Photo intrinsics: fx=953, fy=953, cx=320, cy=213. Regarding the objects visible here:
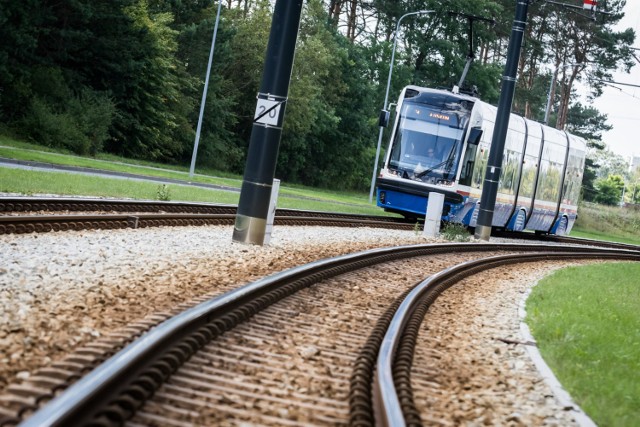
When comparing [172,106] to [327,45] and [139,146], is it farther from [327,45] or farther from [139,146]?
[327,45]

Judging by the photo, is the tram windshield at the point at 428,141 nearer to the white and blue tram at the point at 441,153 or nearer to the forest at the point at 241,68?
the white and blue tram at the point at 441,153

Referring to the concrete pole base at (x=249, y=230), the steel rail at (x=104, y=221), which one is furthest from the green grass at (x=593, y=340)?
the steel rail at (x=104, y=221)

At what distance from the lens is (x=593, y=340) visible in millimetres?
10398

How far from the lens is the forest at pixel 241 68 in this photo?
41.3 metres

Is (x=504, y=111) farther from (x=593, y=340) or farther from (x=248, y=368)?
(x=248, y=368)

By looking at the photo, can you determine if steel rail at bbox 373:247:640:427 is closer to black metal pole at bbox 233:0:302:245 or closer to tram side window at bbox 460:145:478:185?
black metal pole at bbox 233:0:302:245

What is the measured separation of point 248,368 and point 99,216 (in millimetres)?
8769

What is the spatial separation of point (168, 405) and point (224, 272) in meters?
6.26

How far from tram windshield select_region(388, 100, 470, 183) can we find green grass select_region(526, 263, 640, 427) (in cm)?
825

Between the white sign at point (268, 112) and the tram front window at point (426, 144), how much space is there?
11.5m

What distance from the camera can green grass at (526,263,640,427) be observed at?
734 centimetres

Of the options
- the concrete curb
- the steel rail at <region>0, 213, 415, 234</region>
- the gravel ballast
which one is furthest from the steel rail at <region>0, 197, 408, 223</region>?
the concrete curb

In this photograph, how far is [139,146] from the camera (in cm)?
4822

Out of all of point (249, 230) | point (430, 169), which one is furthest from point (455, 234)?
point (249, 230)
